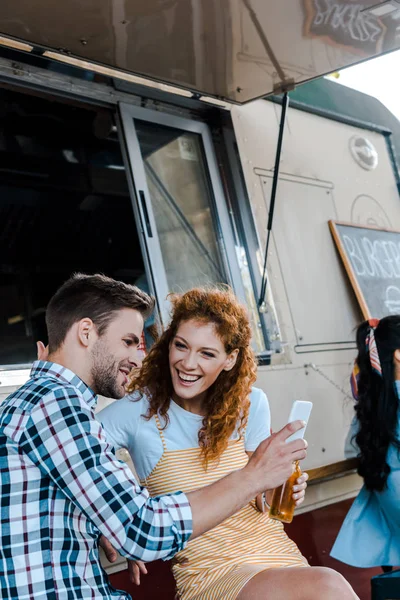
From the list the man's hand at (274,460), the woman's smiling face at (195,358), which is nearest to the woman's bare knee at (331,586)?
the man's hand at (274,460)

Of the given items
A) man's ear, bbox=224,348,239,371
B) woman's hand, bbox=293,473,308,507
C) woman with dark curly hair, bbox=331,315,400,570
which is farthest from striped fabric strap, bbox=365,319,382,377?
woman's hand, bbox=293,473,308,507

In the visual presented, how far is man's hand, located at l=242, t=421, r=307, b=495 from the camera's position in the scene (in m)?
1.58

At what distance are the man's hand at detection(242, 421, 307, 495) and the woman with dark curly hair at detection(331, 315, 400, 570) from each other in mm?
1358

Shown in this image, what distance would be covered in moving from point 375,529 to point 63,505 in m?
1.84

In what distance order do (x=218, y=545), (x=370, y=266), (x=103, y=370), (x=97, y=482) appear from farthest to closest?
(x=370, y=266)
(x=218, y=545)
(x=103, y=370)
(x=97, y=482)

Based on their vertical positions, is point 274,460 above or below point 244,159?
below

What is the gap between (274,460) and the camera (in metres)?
1.60

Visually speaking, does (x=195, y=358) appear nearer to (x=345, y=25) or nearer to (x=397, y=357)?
(x=397, y=357)

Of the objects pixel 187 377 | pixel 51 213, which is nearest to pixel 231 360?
pixel 187 377

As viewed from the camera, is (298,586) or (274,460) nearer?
(274,460)

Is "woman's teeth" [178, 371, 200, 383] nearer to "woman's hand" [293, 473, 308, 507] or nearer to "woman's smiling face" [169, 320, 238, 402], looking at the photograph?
"woman's smiling face" [169, 320, 238, 402]

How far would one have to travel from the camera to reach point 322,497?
3.71 m

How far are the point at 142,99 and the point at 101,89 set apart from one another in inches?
10.6

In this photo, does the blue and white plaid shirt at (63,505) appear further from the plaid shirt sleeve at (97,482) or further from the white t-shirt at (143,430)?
the white t-shirt at (143,430)
